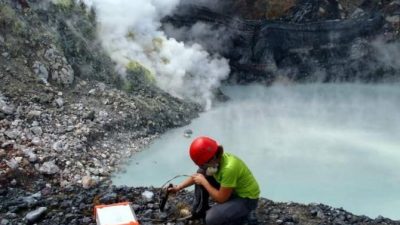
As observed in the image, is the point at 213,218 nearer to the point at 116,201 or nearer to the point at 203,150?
the point at 203,150

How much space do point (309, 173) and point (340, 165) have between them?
92cm

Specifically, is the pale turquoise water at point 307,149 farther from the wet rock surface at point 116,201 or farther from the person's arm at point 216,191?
the person's arm at point 216,191

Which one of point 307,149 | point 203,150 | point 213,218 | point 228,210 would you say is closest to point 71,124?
point 307,149

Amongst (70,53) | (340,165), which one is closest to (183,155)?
(340,165)

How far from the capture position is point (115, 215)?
5.90 metres

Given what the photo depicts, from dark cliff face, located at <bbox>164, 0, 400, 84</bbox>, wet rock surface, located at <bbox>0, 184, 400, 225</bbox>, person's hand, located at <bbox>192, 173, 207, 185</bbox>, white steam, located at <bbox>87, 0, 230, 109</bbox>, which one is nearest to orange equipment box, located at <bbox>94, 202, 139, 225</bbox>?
wet rock surface, located at <bbox>0, 184, 400, 225</bbox>

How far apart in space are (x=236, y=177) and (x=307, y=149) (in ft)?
20.1

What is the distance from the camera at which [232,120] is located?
559 inches

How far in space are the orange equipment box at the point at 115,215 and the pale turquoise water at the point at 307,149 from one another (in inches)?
135

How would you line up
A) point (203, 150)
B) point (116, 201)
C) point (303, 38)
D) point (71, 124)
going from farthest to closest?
point (303, 38) → point (71, 124) → point (116, 201) → point (203, 150)

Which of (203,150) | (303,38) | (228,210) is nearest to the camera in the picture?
(203,150)

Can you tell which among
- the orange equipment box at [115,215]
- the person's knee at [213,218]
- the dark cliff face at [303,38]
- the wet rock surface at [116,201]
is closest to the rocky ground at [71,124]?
the wet rock surface at [116,201]

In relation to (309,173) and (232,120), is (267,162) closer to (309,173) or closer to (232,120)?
(309,173)

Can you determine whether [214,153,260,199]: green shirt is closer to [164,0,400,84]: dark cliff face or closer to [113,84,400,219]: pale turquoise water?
[113,84,400,219]: pale turquoise water
